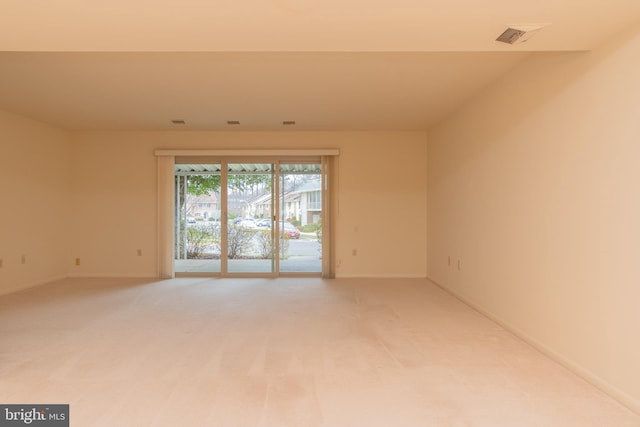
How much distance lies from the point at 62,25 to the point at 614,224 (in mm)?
3511

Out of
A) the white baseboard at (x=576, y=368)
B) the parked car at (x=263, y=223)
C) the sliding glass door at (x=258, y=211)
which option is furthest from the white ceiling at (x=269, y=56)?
the white baseboard at (x=576, y=368)

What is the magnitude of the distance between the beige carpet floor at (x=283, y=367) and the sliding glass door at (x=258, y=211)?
5.77ft

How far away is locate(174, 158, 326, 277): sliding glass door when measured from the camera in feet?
20.3

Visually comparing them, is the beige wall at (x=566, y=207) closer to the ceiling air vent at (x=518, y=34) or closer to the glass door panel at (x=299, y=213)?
the ceiling air vent at (x=518, y=34)

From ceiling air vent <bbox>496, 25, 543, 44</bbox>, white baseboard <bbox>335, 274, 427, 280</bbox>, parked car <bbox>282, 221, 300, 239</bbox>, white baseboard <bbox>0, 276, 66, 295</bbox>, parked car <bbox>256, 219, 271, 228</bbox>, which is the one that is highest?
ceiling air vent <bbox>496, 25, 543, 44</bbox>

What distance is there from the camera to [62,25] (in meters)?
2.12

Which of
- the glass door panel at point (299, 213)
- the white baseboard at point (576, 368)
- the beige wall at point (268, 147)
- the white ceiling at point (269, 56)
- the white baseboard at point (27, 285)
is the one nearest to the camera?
the white ceiling at point (269, 56)

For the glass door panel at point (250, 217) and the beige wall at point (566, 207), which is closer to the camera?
the beige wall at point (566, 207)

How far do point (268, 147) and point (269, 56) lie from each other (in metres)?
3.01

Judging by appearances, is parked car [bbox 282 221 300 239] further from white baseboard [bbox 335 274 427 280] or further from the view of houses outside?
white baseboard [bbox 335 274 427 280]

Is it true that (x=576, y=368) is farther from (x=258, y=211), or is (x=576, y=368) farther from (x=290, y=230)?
(x=258, y=211)

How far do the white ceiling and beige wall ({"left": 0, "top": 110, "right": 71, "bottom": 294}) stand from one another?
334 mm

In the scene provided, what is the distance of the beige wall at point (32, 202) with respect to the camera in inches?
193

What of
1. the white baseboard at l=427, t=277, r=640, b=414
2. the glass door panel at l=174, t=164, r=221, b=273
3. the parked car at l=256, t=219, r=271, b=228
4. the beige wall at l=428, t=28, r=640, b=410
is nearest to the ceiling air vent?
the beige wall at l=428, t=28, r=640, b=410
